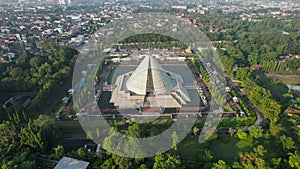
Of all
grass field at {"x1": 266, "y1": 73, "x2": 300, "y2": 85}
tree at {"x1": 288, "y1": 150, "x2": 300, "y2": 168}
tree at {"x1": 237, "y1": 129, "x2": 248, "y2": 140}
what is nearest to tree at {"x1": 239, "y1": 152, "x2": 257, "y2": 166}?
tree at {"x1": 288, "y1": 150, "x2": 300, "y2": 168}

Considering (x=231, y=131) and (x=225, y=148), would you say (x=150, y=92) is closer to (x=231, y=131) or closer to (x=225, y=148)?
(x=231, y=131)

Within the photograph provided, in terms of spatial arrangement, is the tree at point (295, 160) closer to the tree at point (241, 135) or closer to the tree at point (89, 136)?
the tree at point (241, 135)

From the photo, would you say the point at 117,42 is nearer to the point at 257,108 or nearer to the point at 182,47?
the point at 182,47

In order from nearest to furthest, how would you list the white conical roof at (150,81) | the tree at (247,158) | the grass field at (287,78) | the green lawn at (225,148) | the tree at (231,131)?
the tree at (247,158) < the green lawn at (225,148) < the tree at (231,131) < the white conical roof at (150,81) < the grass field at (287,78)

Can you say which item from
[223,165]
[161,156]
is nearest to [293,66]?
[223,165]

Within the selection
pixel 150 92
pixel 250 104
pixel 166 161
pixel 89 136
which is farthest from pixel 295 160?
pixel 89 136

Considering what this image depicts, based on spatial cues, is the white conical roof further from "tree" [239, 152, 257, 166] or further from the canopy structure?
"tree" [239, 152, 257, 166]

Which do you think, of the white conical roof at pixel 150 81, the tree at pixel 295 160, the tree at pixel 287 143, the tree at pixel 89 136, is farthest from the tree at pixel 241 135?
the tree at pixel 89 136

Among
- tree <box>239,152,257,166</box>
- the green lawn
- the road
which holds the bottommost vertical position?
the green lawn
